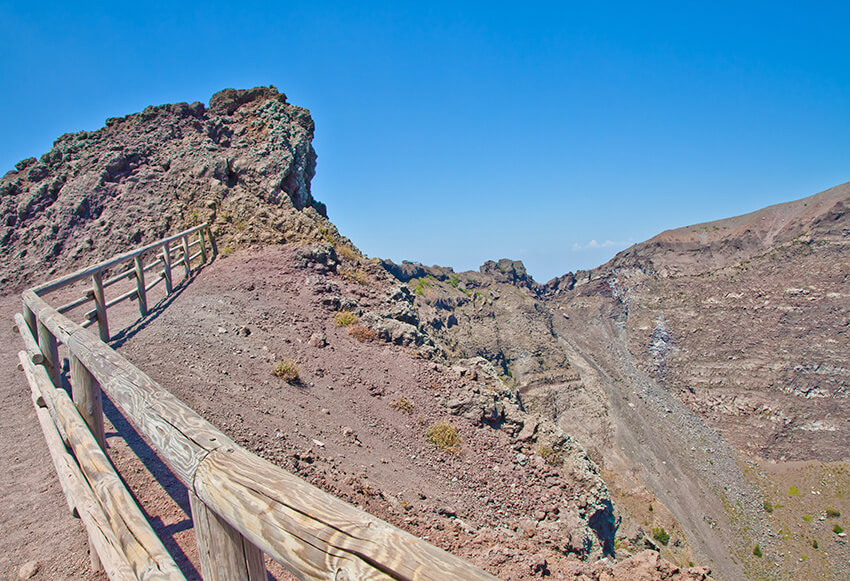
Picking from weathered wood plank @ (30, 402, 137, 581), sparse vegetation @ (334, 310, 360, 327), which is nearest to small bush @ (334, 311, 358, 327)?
sparse vegetation @ (334, 310, 360, 327)

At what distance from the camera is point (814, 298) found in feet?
177

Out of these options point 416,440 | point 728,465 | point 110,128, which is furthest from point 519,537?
point 728,465

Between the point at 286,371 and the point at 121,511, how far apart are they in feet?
16.0

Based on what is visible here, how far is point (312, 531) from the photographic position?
160cm

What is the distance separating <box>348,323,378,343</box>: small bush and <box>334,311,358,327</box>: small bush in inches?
6.5

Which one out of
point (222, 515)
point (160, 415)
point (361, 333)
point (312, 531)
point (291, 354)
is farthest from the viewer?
point (361, 333)

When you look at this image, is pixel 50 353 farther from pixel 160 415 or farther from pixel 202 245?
pixel 202 245

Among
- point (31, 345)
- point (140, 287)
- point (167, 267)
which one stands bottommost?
point (31, 345)

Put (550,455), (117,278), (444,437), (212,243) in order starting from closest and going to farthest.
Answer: (444,437) < (550,455) < (117,278) < (212,243)

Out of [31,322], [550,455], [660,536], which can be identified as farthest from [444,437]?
[660,536]

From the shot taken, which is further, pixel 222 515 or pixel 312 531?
pixel 222 515

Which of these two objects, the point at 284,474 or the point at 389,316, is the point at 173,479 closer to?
the point at 284,474

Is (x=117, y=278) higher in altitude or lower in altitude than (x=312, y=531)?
higher

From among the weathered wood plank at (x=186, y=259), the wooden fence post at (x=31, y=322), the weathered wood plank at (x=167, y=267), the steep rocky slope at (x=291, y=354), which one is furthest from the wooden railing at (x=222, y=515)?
the weathered wood plank at (x=186, y=259)
